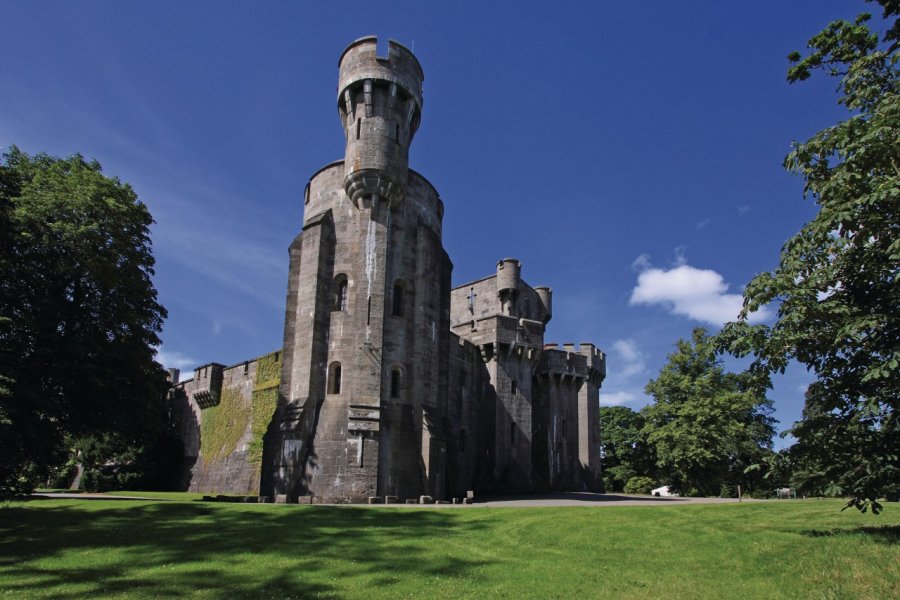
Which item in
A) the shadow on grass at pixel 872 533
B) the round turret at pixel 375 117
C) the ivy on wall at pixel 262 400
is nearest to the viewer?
the shadow on grass at pixel 872 533

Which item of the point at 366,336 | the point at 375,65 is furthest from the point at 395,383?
the point at 375,65

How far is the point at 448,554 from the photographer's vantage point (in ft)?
41.4

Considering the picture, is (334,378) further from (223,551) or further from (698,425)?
(698,425)

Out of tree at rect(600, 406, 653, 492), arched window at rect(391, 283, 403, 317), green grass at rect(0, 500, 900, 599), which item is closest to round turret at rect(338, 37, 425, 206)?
arched window at rect(391, 283, 403, 317)

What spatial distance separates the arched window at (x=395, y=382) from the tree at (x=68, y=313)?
937cm

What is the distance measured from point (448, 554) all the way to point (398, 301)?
1675 cm

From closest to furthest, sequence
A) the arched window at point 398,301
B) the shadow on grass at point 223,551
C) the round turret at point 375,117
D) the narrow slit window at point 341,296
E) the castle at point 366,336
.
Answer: the shadow on grass at point 223,551 → the castle at point 366,336 → the narrow slit window at point 341,296 → the round turret at point 375,117 → the arched window at point 398,301

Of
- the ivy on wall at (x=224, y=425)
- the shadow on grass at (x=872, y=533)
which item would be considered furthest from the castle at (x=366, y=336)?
the shadow on grass at (x=872, y=533)

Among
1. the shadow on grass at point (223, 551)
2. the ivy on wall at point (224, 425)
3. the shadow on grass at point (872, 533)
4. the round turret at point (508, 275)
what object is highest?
the round turret at point (508, 275)

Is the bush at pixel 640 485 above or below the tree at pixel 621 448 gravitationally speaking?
below

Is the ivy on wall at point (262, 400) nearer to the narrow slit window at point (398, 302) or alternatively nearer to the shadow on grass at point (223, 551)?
the narrow slit window at point (398, 302)

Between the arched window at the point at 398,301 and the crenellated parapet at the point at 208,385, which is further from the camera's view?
the crenellated parapet at the point at 208,385

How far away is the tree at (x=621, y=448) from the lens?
47.1 meters

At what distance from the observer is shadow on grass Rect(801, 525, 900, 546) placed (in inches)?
464
